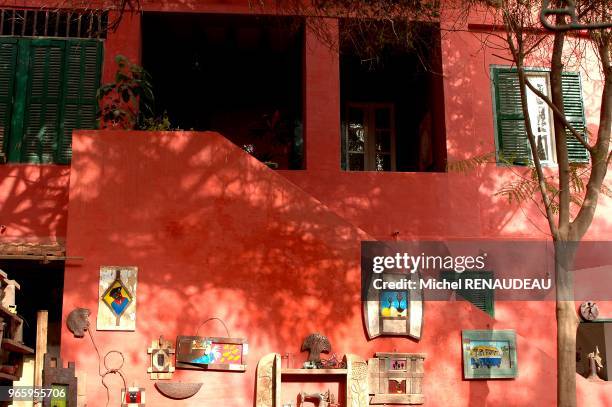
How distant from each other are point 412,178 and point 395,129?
2.52 m

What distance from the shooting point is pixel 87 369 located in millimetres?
7738

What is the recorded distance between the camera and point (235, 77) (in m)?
12.1

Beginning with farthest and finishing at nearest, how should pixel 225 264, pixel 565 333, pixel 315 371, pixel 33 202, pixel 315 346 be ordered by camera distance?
1. pixel 33 202
2. pixel 225 264
3. pixel 315 346
4. pixel 315 371
5. pixel 565 333

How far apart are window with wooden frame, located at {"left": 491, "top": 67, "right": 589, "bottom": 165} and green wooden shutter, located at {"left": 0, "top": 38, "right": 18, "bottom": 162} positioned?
6.03 meters

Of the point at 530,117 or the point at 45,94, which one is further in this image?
the point at 530,117

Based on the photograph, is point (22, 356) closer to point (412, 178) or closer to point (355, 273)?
point (355, 273)

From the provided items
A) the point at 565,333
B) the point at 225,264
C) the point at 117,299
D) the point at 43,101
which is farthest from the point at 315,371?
the point at 43,101

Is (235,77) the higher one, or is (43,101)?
(235,77)

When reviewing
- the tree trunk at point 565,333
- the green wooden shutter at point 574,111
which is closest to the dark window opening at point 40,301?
the tree trunk at point 565,333

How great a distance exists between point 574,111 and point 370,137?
296cm

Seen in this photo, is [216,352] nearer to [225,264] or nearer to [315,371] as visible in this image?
[225,264]

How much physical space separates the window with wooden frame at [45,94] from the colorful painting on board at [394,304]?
13.9 ft

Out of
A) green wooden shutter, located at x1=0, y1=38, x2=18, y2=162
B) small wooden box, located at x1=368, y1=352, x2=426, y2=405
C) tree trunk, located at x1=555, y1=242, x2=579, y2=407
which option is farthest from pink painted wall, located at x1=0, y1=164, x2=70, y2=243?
tree trunk, located at x1=555, y1=242, x2=579, y2=407

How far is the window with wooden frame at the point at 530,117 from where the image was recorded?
401 inches
